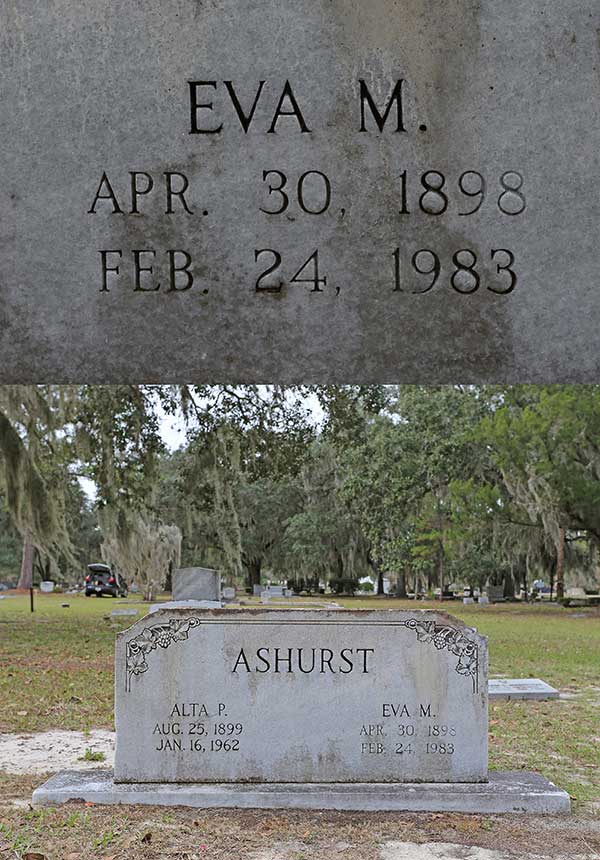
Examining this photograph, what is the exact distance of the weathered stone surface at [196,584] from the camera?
18.7 metres

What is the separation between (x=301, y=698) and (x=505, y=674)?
25.3ft

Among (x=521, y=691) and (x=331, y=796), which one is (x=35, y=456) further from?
(x=331, y=796)

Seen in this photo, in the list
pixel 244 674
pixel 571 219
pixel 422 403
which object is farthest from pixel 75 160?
pixel 422 403

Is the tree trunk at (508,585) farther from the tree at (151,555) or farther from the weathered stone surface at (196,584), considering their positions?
the weathered stone surface at (196,584)

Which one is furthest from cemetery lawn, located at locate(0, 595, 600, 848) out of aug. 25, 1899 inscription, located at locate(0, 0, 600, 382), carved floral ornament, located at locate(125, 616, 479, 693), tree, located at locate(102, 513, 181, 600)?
tree, located at locate(102, 513, 181, 600)

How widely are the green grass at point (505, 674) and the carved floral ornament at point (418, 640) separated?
1.10 metres

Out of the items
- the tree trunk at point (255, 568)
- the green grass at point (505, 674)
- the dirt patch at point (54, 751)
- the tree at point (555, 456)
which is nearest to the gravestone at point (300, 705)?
the green grass at point (505, 674)

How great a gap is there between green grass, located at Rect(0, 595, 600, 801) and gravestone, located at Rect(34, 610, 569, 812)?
39.7 inches

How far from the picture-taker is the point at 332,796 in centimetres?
569

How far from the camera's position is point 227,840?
501 centimetres

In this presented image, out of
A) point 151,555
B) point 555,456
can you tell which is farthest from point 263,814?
point 151,555

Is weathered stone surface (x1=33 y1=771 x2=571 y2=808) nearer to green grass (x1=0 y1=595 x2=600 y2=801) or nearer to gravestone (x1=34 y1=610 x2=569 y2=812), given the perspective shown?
gravestone (x1=34 y1=610 x2=569 y2=812)

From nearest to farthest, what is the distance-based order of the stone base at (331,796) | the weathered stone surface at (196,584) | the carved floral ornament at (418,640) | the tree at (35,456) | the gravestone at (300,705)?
the stone base at (331,796) → the gravestone at (300,705) → the carved floral ornament at (418,640) → the tree at (35,456) → the weathered stone surface at (196,584)

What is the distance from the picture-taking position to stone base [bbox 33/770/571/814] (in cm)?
563
